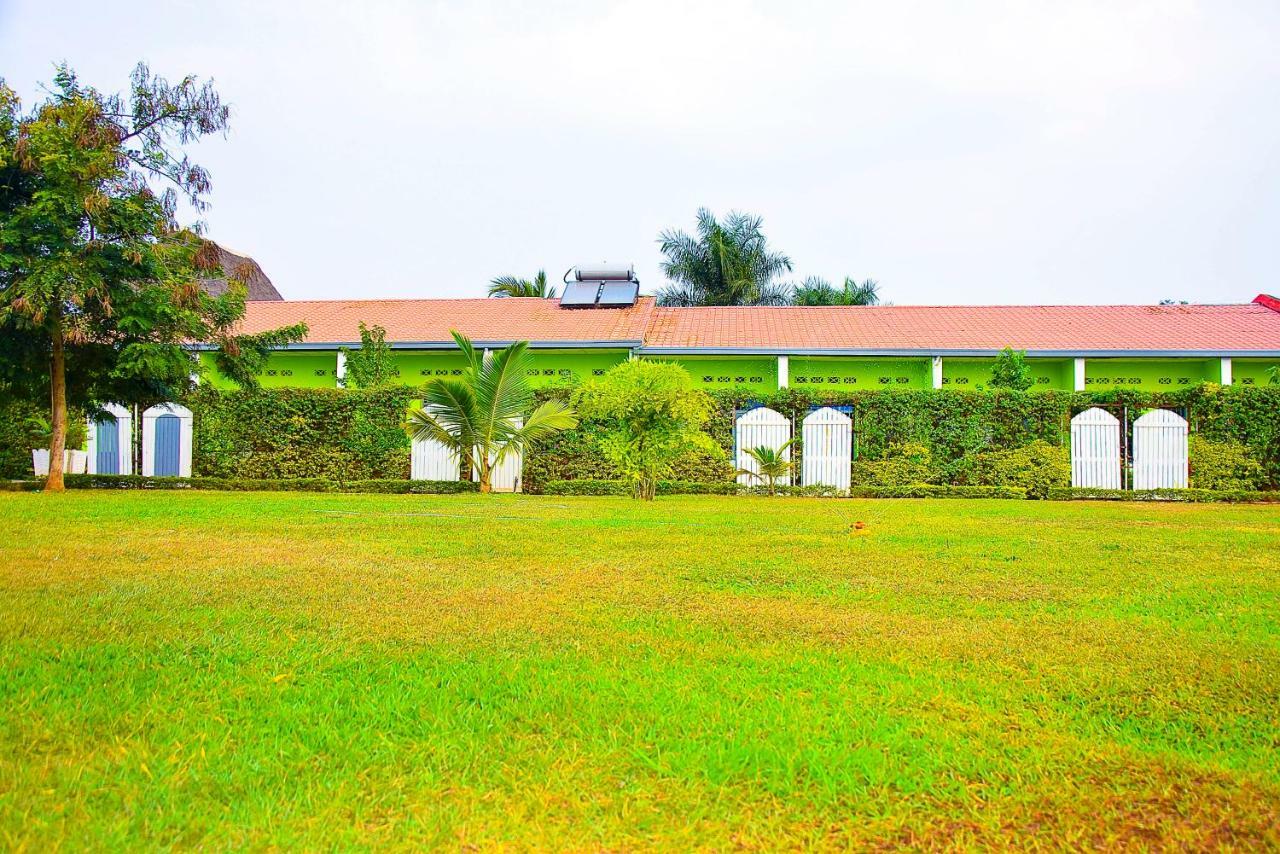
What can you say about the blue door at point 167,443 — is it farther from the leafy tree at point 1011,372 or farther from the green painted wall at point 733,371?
the leafy tree at point 1011,372

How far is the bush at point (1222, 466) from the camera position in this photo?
15344mm

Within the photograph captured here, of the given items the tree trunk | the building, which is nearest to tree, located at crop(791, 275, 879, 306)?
the building

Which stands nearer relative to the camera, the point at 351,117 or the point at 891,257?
the point at 351,117

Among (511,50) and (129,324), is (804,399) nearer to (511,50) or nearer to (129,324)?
(511,50)

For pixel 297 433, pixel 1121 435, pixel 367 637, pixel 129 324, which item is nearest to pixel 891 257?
pixel 1121 435

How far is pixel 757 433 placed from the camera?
16203 millimetres

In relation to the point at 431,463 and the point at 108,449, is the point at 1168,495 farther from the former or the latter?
the point at 108,449

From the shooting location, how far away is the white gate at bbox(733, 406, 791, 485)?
16172 mm

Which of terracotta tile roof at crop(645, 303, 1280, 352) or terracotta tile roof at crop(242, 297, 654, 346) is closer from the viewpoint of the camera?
terracotta tile roof at crop(645, 303, 1280, 352)

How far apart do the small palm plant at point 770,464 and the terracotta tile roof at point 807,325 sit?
7066 millimetres

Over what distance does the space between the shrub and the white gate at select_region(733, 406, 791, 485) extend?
1.56 metres

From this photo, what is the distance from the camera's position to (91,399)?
608 inches

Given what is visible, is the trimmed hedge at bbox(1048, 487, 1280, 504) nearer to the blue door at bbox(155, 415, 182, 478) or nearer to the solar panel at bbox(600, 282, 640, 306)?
the solar panel at bbox(600, 282, 640, 306)

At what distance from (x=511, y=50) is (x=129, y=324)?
8.04 m
